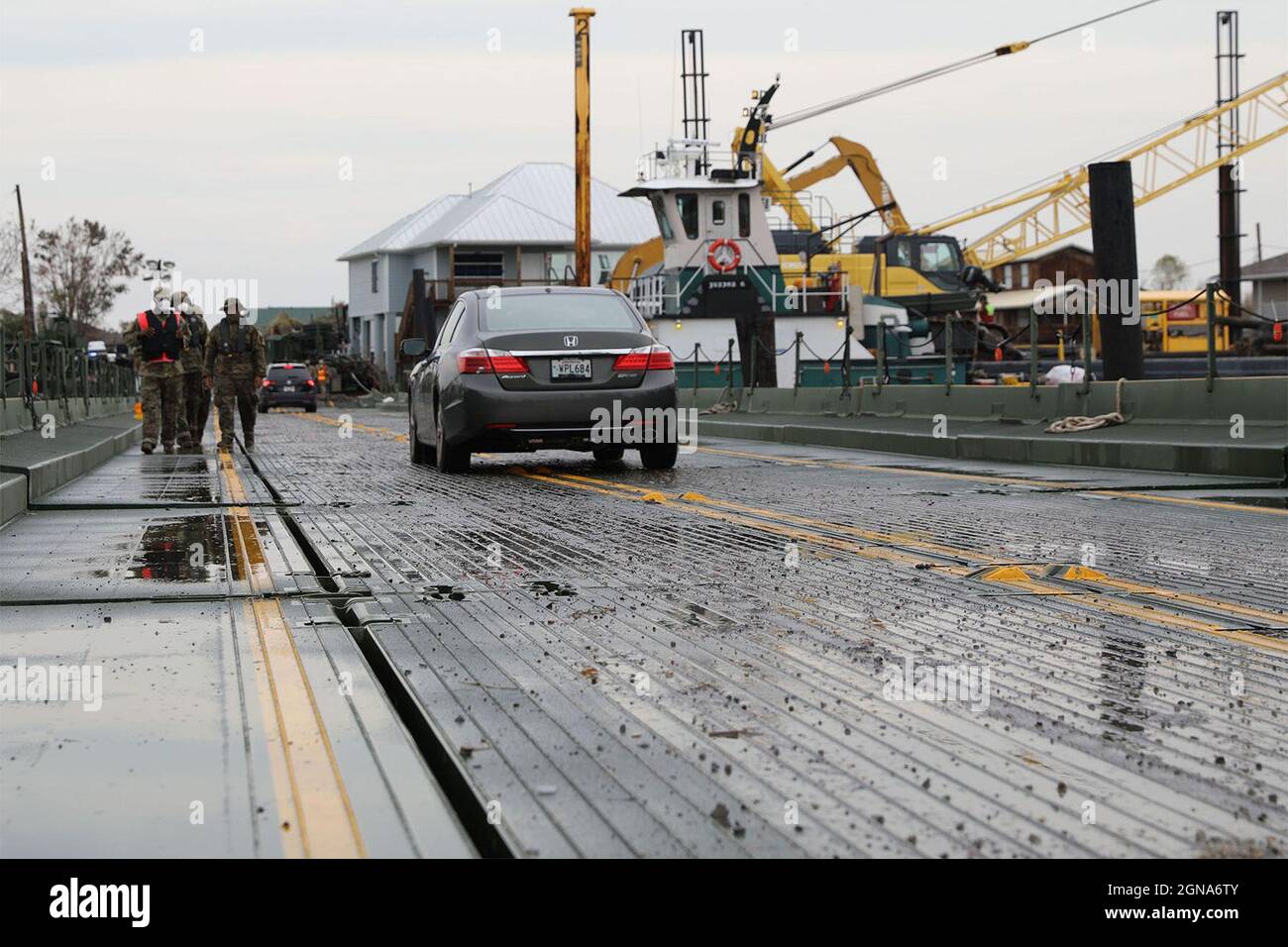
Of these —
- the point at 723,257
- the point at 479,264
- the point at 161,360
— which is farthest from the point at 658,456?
the point at 479,264

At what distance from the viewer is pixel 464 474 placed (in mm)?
16312

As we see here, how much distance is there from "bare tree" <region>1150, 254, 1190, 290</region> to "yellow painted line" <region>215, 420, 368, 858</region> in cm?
15649

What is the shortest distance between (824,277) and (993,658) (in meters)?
46.3

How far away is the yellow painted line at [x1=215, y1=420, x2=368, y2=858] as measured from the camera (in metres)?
3.86

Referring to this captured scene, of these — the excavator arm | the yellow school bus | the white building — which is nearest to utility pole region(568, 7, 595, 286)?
the excavator arm

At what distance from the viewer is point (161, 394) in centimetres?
2155

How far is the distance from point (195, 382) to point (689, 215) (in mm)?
26316

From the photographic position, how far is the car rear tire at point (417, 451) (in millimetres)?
18266

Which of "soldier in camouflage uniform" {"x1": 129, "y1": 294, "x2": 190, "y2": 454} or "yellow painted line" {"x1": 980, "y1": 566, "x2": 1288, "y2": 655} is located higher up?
"soldier in camouflage uniform" {"x1": 129, "y1": 294, "x2": 190, "y2": 454}

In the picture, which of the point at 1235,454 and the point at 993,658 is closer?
the point at 993,658

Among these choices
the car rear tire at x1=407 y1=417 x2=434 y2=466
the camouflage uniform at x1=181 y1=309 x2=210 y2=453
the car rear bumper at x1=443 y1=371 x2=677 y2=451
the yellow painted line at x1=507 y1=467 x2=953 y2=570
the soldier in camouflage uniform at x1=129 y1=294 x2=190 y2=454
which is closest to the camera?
the yellow painted line at x1=507 y1=467 x2=953 y2=570

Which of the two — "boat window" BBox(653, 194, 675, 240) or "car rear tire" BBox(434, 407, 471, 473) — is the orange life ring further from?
"car rear tire" BBox(434, 407, 471, 473)

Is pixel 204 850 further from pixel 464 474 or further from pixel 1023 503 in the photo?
pixel 464 474

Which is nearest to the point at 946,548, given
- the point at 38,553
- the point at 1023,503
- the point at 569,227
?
the point at 1023,503
